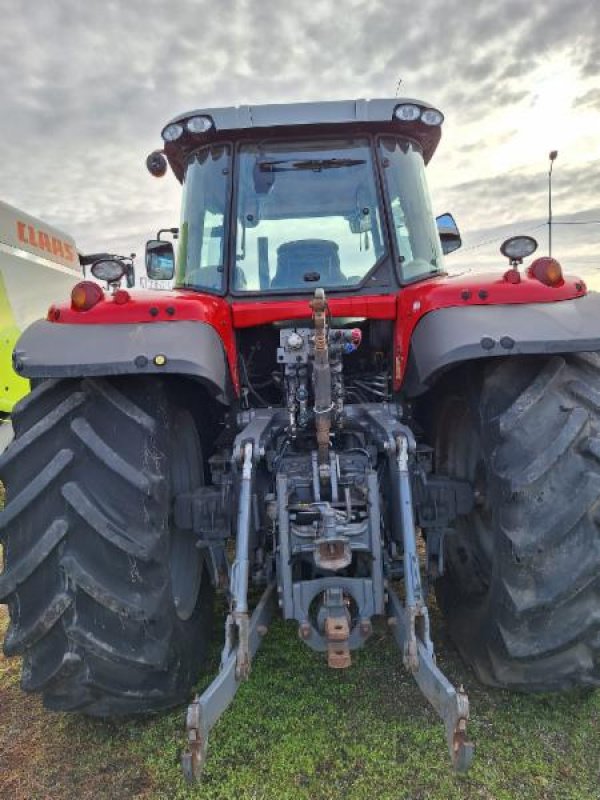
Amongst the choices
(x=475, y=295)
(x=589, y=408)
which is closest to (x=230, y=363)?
(x=475, y=295)

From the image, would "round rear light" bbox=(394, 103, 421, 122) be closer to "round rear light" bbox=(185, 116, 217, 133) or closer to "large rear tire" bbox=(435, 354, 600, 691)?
"round rear light" bbox=(185, 116, 217, 133)

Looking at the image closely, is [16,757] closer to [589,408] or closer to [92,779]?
[92,779]

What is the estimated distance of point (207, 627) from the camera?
303 cm

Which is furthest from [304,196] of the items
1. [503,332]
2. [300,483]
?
[300,483]

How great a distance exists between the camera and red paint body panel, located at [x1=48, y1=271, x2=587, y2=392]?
2.53 meters

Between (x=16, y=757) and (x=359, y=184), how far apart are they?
2972mm

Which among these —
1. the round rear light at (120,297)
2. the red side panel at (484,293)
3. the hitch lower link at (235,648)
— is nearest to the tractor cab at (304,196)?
the red side panel at (484,293)

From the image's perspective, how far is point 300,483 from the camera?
8.43ft

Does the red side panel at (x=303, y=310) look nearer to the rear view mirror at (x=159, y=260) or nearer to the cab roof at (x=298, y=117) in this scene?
the cab roof at (x=298, y=117)

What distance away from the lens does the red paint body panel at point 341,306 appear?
2.53 meters

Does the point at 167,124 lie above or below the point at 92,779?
above

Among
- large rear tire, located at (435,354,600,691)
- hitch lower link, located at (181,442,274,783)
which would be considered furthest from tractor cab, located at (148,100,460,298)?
hitch lower link, located at (181,442,274,783)

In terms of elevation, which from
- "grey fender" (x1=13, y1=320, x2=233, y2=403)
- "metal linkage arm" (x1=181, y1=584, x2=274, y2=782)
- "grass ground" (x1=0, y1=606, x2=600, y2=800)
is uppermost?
"grey fender" (x1=13, y1=320, x2=233, y2=403)

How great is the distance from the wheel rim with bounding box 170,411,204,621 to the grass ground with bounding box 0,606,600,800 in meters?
0.47
